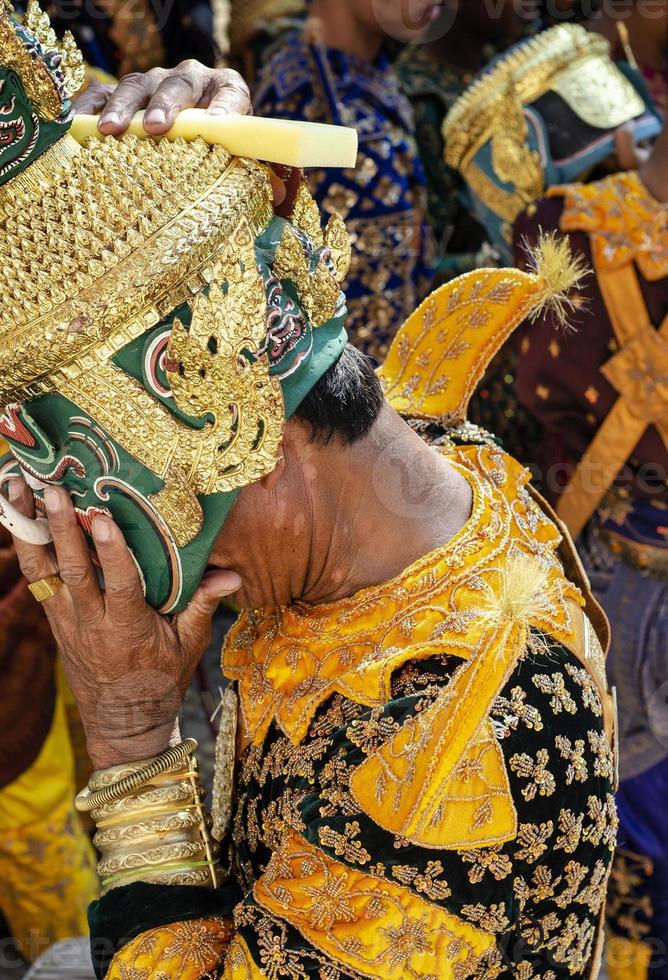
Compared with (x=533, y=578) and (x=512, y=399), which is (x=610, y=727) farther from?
(x=512, y=399)

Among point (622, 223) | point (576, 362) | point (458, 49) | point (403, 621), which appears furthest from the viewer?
point (458, 49)

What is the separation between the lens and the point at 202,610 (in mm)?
1613

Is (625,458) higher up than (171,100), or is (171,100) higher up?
(171,100)

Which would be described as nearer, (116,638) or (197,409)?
(197,409)

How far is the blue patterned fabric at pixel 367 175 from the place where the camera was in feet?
12.7

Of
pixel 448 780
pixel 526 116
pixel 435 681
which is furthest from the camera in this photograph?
pixel 526 116

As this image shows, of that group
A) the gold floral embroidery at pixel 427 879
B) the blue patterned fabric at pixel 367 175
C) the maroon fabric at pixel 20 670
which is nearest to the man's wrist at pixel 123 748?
the gold floral embroidery at pixel 427 879

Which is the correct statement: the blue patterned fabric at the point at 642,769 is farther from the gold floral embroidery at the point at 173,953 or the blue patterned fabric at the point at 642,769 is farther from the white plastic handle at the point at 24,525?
the white plastic handle at the point at 24,525

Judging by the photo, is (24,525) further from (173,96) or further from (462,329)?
(462,329)

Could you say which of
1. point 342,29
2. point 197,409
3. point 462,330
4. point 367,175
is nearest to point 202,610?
point 197,409

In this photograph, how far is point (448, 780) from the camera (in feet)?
4.38

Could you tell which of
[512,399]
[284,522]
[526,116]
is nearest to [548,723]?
[284,522]

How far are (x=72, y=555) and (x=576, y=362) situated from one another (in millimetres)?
1572

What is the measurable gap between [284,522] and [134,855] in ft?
1.75
